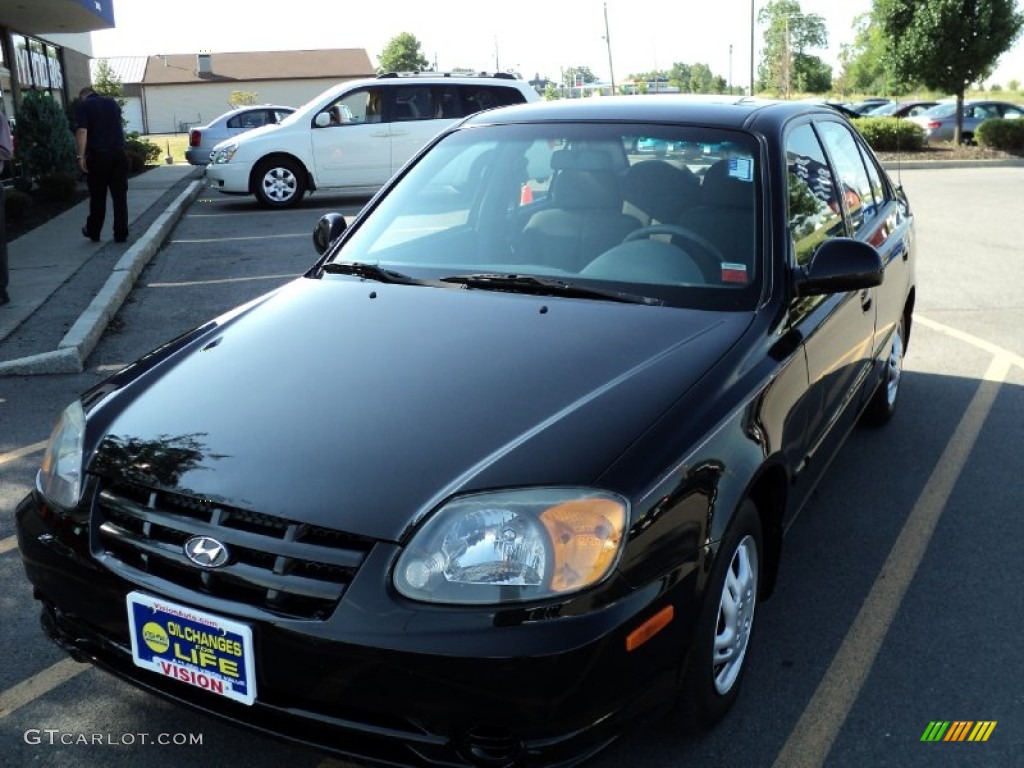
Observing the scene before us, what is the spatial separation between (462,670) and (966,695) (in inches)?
67.0

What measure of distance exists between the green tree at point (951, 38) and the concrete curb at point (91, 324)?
20.8 metres

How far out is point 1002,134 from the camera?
26375mm

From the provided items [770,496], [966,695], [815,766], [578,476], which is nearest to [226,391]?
[578,476]

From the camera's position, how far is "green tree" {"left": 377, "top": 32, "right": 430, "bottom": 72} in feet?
347

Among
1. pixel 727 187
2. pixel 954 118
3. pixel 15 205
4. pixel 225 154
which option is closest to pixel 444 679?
pixel 727 187

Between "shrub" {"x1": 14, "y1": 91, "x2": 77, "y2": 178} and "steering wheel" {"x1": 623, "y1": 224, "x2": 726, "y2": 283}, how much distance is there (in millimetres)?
14862

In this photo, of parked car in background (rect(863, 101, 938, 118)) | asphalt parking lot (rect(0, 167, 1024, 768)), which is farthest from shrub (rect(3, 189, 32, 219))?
parked car in background (rect(863, 101, 938, 118))

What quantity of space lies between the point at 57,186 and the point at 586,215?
14.0 m

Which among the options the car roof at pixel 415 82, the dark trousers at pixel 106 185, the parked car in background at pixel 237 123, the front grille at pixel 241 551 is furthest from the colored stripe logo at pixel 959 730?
the parked car in background at pixel 237 123

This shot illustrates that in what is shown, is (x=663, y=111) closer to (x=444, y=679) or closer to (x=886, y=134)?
(x=444, y=679)

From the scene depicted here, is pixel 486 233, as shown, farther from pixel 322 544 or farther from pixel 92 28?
pixel 92 28

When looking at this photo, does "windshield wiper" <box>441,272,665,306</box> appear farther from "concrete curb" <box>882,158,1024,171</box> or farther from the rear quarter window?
"concrete curb" <box>882,158,1024,171</box>

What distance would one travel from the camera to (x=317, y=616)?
2221mm

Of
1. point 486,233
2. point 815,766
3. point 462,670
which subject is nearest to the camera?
point 462,670
